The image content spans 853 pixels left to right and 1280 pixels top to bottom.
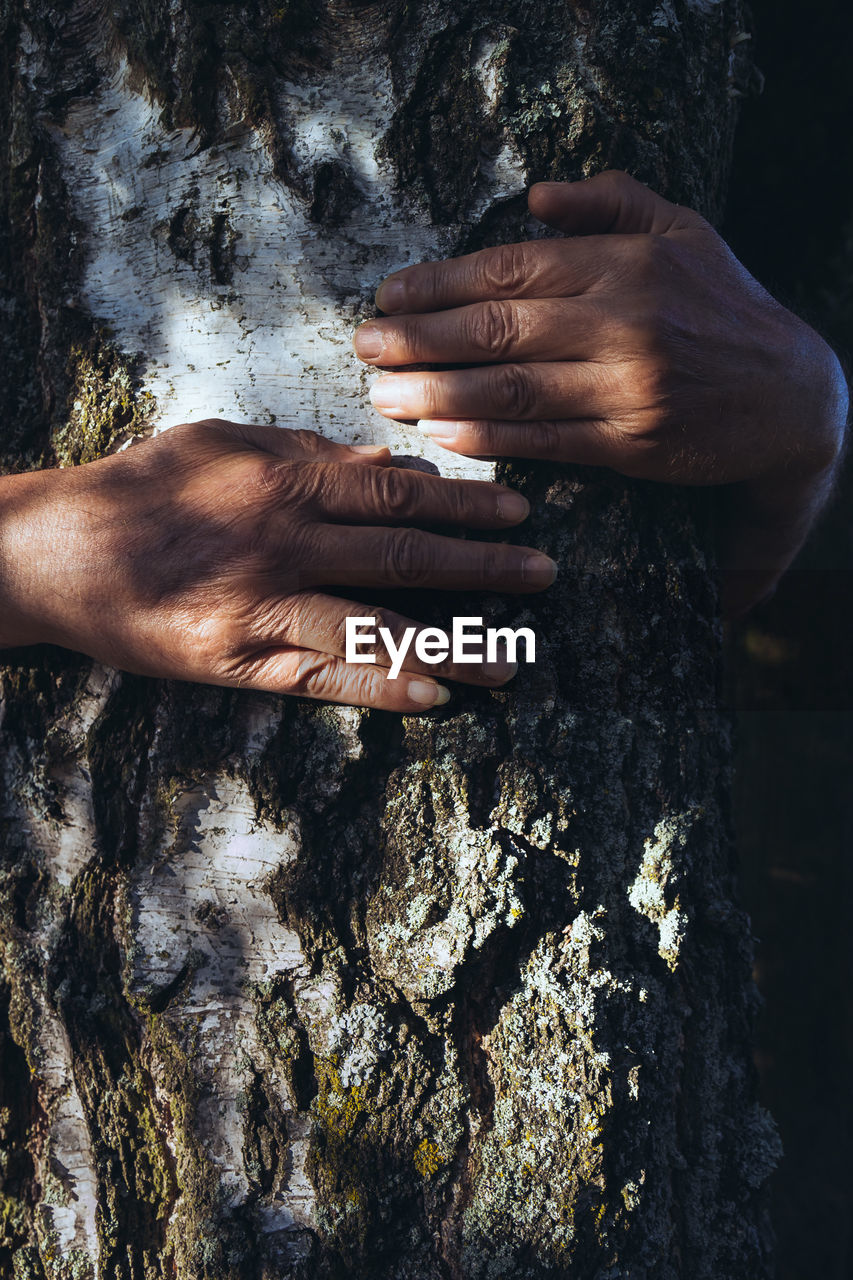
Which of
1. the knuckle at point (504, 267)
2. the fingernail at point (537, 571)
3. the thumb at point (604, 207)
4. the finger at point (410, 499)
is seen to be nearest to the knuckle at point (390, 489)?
the finger at point (410, 499)

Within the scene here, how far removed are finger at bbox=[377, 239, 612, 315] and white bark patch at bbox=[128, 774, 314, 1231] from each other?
2.78 feet

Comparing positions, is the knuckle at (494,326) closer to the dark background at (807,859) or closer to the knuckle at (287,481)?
the knuckle at (287,481)

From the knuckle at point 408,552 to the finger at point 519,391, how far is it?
0.73ft

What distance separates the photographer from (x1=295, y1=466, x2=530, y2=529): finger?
1.23m

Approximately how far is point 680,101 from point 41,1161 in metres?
2.18

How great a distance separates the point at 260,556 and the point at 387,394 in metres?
0.34

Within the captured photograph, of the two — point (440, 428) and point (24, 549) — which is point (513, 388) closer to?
point (440, 428)

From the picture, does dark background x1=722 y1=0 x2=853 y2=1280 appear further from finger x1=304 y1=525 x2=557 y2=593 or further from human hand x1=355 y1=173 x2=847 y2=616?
finger x1=304 y1=525 x2=557 y2=593

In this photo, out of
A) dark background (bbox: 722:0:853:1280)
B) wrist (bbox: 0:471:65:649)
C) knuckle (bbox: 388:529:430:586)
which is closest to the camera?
knuckle (bbox: 388:529:430:586)

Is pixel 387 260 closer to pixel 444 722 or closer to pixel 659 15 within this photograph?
pixel 659 15

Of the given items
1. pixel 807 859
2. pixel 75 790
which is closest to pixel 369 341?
pixel 75 790

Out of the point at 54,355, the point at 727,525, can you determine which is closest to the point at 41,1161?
the point at 54,355

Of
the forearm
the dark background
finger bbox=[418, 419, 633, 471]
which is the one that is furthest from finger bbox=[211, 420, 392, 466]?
the dark background

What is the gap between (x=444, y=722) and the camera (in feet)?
4.14
